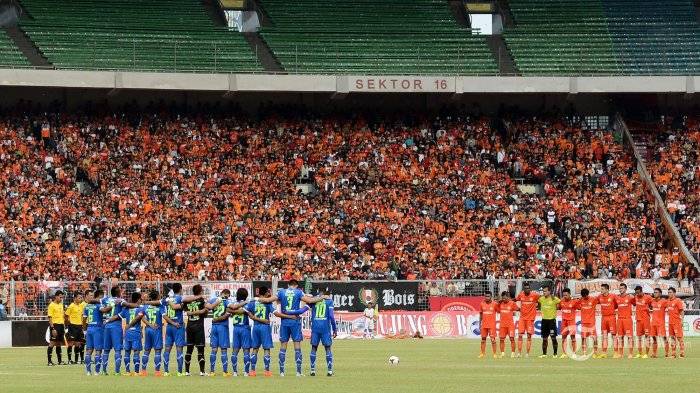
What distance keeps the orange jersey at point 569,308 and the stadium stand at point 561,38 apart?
2591 centimetres

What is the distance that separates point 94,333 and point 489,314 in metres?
12.3

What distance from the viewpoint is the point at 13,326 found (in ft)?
161

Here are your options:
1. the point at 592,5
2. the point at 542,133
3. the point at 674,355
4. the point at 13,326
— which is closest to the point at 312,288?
the point at 13,326

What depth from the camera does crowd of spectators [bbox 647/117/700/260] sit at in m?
59.9

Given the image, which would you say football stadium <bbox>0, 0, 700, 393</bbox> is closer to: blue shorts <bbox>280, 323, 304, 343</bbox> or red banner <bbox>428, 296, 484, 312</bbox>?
red banner <bbox>428, 296, 484, 312</bbox>

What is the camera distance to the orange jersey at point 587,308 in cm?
4069

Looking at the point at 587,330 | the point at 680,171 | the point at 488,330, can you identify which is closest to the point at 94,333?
the point at 488,330

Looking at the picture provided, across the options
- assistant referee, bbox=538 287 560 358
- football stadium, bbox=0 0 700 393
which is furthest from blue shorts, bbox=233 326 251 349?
football stadium, bbox=0 0 700 393

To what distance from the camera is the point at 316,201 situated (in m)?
61.0

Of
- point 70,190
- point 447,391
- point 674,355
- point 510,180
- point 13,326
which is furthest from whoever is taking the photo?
point 510,180

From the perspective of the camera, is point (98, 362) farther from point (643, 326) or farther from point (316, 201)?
point (316, 201)

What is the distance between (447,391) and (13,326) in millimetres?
25864

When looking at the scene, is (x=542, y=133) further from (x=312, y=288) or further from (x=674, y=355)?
(x=674, y=355)

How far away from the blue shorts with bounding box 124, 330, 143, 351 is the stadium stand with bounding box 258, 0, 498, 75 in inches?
1298
